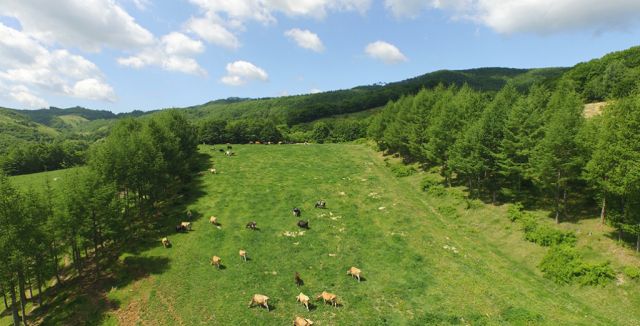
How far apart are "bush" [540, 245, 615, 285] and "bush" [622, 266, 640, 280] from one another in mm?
924

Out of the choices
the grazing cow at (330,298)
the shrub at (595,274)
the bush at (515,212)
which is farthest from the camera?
the bush at (515,212)

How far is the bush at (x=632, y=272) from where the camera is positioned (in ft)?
92.5

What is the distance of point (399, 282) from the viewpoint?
31.1 m

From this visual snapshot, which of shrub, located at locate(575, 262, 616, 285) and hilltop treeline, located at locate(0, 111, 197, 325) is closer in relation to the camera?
shrub, located at locate(575, 262, 616, 285)

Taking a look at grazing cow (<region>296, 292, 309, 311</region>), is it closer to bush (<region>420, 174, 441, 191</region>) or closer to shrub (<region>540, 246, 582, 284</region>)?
shrub (<region>540, 246, 582, 284</region>)

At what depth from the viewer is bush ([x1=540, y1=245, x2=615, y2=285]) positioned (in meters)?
29.2

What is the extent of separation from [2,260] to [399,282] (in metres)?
35.9

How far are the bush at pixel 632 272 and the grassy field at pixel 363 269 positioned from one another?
31.5 inches

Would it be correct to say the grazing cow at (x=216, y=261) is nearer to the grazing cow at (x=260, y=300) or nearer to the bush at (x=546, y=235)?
the grazing cow at (x=260, y=300)

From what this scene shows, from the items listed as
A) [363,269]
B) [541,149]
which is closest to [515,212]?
[541,149]

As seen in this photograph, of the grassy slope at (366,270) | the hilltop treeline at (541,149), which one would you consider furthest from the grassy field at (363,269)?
the hilltop treeline at (541,149)

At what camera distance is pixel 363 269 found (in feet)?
111

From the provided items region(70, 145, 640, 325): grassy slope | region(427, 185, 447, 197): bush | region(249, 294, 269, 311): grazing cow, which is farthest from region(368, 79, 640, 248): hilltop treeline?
region(249, 294, 269, 311): grazing cow

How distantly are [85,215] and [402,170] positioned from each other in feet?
180
